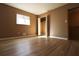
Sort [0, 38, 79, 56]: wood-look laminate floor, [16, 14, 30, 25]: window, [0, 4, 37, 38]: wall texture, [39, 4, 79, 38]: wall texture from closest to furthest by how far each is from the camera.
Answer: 1. [0, 38, 79, 56]: wood-look laminate floor
2. [0, 4, 37, 38]: wall texture
3. [39, 4, 79, 38]: wall texture
4. [16, 14, 30, 25]: window

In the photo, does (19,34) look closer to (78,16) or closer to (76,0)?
(78,16)

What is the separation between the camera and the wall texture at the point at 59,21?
686cm

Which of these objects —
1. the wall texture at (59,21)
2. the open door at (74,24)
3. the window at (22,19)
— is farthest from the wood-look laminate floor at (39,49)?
the window at (22,19)

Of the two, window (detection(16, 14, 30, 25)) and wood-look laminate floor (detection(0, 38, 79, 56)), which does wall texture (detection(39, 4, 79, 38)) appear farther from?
wood-look laminate floor (detection(0, 38, 79, 56))

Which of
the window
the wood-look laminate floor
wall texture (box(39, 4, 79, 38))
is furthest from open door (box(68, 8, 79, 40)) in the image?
the window

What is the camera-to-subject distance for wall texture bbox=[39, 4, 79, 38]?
6.86 meters

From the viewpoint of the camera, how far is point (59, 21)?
7547 mm

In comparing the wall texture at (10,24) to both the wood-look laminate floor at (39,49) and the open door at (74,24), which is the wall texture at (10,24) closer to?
the wood-look laminate floor at (39,49)

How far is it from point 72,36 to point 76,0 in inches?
211

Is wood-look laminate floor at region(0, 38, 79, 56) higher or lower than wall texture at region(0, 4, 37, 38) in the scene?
lower

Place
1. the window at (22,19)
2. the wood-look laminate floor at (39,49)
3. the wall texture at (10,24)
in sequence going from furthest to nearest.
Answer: the window at (22,19) < the wall texture at (10,24) < the wood-look laminate floor at (39,49)

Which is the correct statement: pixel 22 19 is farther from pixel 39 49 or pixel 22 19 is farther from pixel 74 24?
pixel 39 49

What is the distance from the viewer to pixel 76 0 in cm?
186

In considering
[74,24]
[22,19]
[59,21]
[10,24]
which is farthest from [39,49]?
[22,19]
